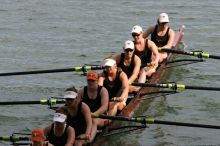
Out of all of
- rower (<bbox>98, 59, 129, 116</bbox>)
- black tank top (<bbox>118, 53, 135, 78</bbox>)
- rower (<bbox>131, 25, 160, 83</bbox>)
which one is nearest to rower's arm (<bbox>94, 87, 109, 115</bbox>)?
rower (<bbox>98, 59, 129, 116</bbox>)

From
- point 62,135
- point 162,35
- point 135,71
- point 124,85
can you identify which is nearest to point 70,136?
point 62,135

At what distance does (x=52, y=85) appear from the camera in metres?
16.1

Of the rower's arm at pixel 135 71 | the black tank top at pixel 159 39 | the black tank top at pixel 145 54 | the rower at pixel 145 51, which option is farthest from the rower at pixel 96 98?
the black tank top at pixel 159 39

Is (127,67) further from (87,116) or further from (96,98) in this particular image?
(87,116)

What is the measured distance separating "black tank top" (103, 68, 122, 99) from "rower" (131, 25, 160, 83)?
1.68 m

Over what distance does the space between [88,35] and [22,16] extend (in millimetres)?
3688

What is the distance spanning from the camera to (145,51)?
47.6 feet

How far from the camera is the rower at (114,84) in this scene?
38.9ft

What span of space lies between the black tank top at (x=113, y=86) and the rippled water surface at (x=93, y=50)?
79cm

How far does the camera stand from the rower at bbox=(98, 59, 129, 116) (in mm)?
11859

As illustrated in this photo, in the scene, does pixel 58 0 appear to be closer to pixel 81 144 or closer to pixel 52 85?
pixel 52 85

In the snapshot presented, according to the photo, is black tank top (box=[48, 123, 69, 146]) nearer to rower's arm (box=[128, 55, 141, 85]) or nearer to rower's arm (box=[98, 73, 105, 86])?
rower's arm (box=[98, 73, 105, 86])

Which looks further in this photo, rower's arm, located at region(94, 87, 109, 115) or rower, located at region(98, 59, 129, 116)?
rower, located at region(98, 59, 129, 116)

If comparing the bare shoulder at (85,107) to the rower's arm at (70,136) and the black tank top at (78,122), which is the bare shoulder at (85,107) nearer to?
the black tank top at (78,122)
